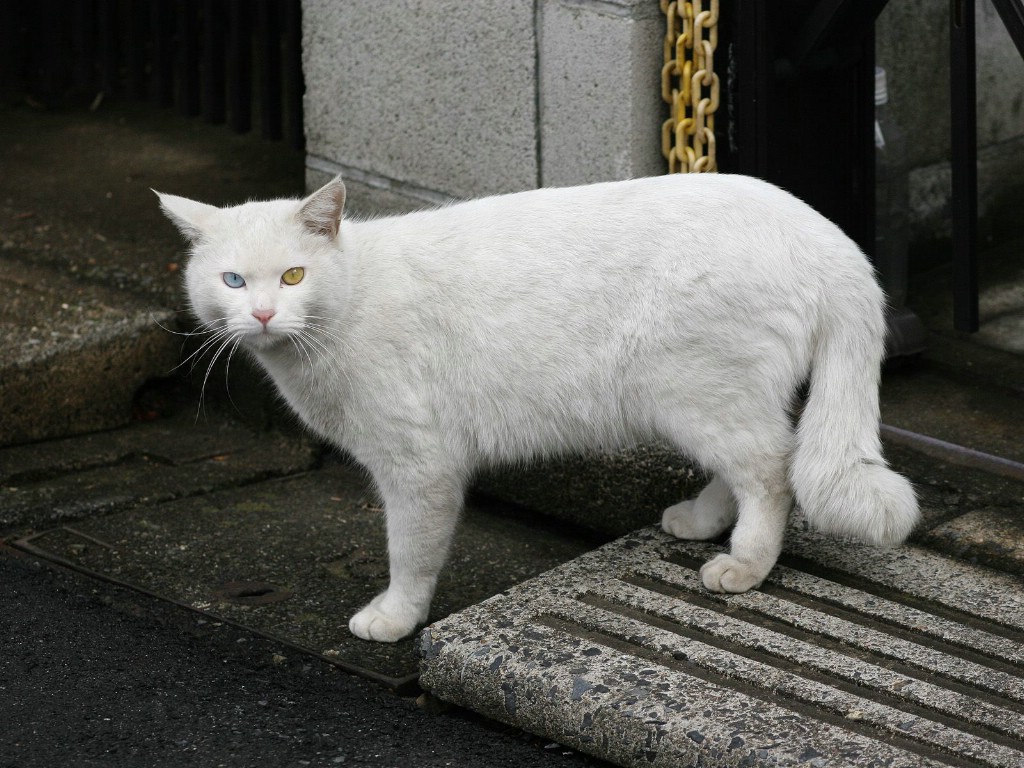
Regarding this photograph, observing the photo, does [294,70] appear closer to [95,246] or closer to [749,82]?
[95,246]

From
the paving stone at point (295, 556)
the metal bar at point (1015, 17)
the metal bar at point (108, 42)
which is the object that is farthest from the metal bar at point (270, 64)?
the metal bar at point (1015, 17)

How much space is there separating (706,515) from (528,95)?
156 centimetres

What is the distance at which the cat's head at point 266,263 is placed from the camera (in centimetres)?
322

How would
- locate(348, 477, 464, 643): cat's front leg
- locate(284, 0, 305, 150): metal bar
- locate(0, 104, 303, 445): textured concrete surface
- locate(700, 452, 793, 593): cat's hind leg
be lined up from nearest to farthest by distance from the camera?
locate(700, 452, 793, 593): cat's hind leg, locate(348, 477, 464, 643): cat's front leg, locate(0, 104, 303, 445): textured concrete surface, locate(284, 0, 305, 150): metal bar

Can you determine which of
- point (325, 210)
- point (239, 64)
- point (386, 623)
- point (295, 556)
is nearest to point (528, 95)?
point (325, 210)

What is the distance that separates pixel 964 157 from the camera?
3.80 m

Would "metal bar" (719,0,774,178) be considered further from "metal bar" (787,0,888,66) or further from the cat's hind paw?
the cat's hind paw

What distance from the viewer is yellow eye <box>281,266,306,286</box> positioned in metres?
3.26

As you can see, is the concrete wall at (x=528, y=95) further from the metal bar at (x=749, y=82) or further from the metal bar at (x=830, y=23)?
the metal bar at (x=830, y=23)

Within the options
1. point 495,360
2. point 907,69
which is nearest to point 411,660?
point 495,360

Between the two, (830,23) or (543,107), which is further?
(543,107)

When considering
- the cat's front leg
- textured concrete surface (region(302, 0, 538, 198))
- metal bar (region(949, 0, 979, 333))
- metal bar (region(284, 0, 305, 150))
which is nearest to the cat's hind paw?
the cat's front leg

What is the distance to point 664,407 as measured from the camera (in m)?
3.26

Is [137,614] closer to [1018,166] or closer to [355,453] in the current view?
[355,453]
